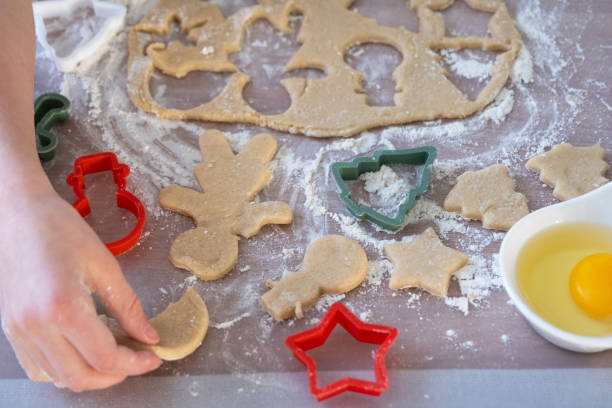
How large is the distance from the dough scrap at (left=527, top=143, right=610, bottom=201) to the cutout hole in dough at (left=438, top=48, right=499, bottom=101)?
0.83 ft

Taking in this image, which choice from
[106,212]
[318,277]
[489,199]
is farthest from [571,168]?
[106,212]

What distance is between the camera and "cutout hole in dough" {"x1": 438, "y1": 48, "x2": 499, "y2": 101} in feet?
5.11

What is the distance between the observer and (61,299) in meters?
0.93

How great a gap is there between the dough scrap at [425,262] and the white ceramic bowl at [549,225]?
0.12m

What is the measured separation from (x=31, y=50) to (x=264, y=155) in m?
0.52

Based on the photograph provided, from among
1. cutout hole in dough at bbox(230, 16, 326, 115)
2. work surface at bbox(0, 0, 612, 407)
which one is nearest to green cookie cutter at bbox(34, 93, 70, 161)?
work surface at bbox(0, 0, 612, 407)

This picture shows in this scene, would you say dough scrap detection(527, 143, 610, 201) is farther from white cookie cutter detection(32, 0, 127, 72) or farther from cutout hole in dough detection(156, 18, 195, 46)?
white cookie cutter detection(32, 0, 127, 72)

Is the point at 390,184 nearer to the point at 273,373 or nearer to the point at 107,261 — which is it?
the point at 273,373

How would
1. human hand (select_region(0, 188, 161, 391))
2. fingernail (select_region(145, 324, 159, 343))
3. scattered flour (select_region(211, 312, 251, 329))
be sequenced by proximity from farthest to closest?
scattered flour (select_region(211, 312, 251, 329)) → fingernail (select_region(145, 324, 159, 343)) → human hand (select_region(0, 188, 161, 391))

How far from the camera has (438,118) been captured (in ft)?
4.85

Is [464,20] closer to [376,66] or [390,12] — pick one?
[390,12]

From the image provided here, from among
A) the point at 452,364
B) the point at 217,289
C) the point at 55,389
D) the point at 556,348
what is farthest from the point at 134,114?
the point at 556,348

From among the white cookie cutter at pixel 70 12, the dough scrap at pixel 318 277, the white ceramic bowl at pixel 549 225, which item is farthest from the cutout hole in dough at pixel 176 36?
the white ceramic bowl at pixel 549 225

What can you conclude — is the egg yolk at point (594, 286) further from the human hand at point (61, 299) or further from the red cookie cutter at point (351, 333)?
the human hand at point (61, 299)
